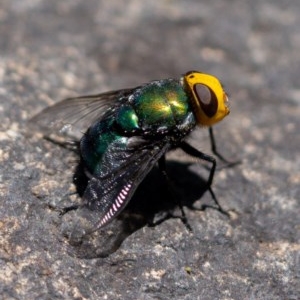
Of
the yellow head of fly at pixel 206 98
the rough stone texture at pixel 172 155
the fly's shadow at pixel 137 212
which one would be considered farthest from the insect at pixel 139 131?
the rough stone texture at pixel 172 155

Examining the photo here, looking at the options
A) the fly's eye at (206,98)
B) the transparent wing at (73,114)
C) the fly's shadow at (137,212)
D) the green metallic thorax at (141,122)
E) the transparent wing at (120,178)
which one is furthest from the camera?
the transparent wing at (73,114)

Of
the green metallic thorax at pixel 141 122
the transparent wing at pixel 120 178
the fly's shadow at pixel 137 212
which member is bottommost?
the fly's shadow at pixel 137 212

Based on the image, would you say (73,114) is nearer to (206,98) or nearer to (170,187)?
(170,187)

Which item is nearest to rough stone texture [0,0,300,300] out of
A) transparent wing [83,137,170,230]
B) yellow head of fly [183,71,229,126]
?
transparent wing [83,137,170,230]

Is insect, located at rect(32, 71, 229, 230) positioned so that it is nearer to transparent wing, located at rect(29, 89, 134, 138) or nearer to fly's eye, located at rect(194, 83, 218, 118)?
fly's eye, located at rect(194, 83, 218, 118)

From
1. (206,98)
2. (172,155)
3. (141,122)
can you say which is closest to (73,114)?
(141,122)

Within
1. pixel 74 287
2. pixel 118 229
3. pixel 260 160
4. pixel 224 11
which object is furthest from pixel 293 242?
pixel 224 11

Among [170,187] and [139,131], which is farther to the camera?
[170,187]

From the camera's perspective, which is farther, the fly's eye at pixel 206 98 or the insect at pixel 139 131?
the fly's eye at pixel 206 98

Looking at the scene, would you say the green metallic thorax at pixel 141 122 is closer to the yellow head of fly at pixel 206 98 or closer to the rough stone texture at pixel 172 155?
the yellow head of fly at pixel 206 98
